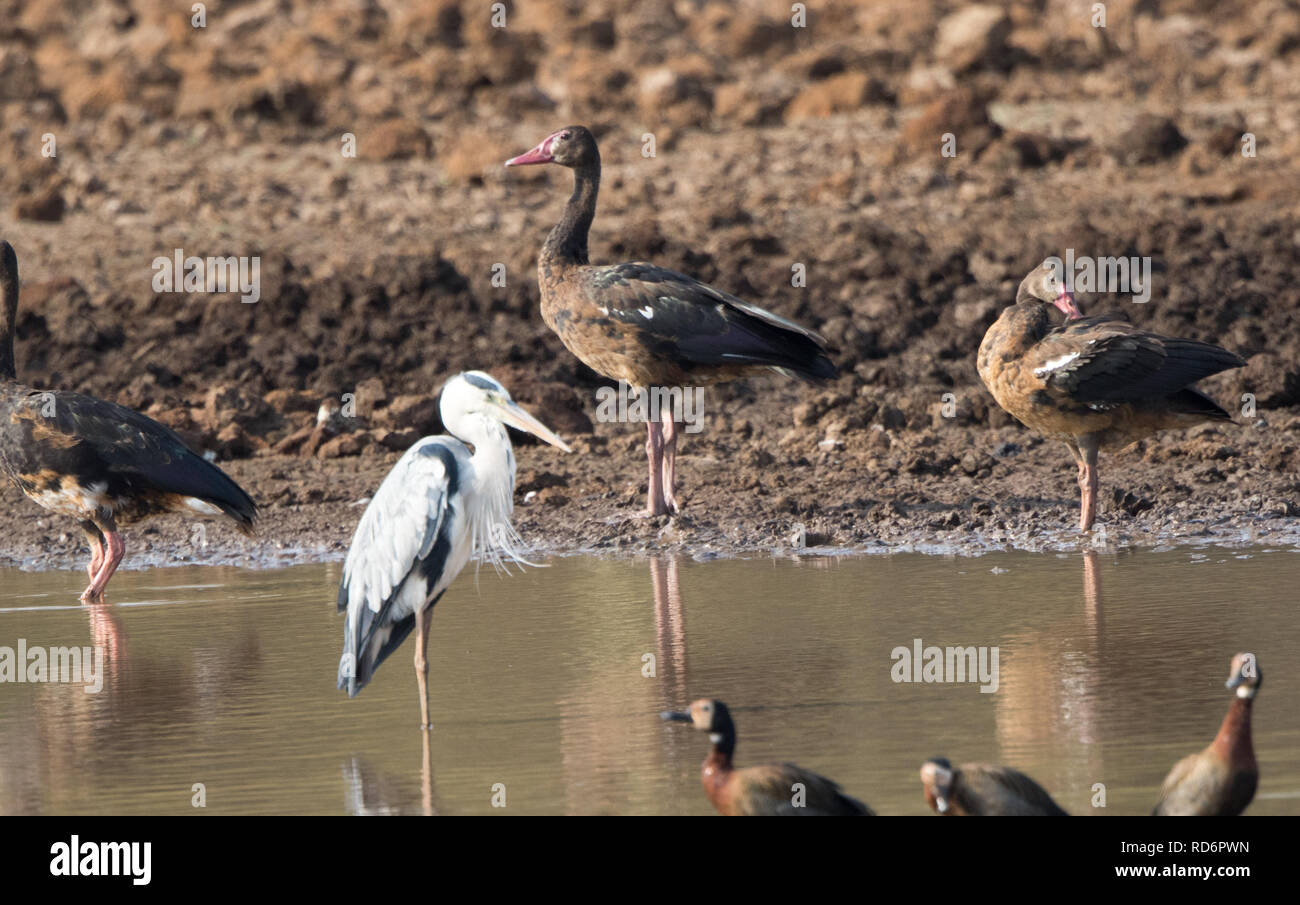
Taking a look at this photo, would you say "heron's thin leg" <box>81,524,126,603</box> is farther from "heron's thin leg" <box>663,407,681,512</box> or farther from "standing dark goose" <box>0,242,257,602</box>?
"heron's thin leg" <box>663,407,681,512</box>

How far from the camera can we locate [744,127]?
20406 mm

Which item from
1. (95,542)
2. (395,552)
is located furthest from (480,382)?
(95,542)

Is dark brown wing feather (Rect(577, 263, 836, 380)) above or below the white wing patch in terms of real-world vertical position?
above

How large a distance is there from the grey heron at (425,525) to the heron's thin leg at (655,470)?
351 centimetres

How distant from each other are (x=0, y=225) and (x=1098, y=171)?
9.69 m

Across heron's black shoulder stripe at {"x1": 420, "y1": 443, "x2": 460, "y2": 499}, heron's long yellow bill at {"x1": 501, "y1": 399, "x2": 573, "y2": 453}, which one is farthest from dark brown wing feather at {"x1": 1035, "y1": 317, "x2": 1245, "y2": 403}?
heron's black shoulder stripe at {"x1": 420, "y1": 443, "x2": 460, "y2": 499}

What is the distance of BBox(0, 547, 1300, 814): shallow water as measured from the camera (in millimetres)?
6457

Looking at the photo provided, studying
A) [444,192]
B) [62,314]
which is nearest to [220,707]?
[62,314]

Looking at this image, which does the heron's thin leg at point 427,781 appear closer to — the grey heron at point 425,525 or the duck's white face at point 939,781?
the grey heron at point 425,525

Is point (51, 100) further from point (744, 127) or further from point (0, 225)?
point (744, 127)

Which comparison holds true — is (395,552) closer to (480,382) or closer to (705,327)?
(480,382)

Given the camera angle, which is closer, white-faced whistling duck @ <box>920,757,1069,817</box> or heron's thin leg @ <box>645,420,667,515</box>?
white-faced whistling duck @ <box>920,757,1069,817</box>

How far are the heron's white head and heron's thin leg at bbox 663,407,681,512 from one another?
12.0 ft
